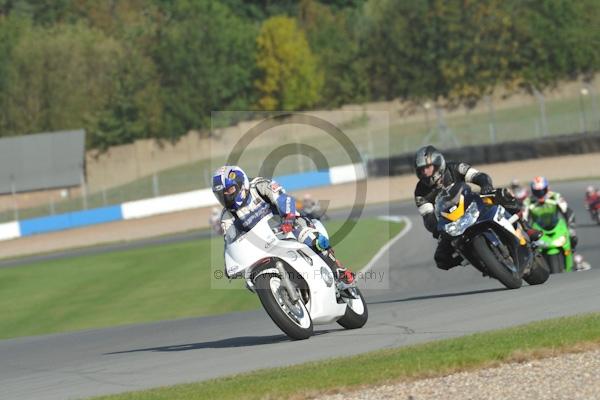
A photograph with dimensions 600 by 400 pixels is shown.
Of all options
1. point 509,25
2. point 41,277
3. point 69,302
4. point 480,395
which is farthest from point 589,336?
point 509,25

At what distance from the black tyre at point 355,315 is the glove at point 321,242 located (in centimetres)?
77

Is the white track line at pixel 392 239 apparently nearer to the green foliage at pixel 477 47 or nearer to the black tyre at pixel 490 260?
the black tyre at pixel 490 260

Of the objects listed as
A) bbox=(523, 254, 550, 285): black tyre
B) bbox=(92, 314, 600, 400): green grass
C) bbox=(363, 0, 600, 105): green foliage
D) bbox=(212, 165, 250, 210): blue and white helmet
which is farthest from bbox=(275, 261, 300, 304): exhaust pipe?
bbox=(363, 0, 600, 105): green foliage

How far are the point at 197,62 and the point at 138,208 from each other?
30.4m

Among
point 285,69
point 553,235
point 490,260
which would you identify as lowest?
point 553,235

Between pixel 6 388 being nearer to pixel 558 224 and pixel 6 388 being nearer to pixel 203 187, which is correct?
pixel 558 224

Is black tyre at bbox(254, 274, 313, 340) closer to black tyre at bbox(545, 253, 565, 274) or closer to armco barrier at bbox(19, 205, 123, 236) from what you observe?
black tyre at bbox(545, 253, 565, 274)

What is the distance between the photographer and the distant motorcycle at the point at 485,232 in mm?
12773

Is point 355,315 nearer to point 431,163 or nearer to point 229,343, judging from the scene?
point 229,343

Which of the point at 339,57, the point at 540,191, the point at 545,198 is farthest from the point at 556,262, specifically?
the point at 339,57

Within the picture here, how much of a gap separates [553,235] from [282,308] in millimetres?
7414

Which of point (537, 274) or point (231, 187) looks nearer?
point (231, 187)

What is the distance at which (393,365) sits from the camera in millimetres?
8977

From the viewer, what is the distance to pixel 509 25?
256 ft
